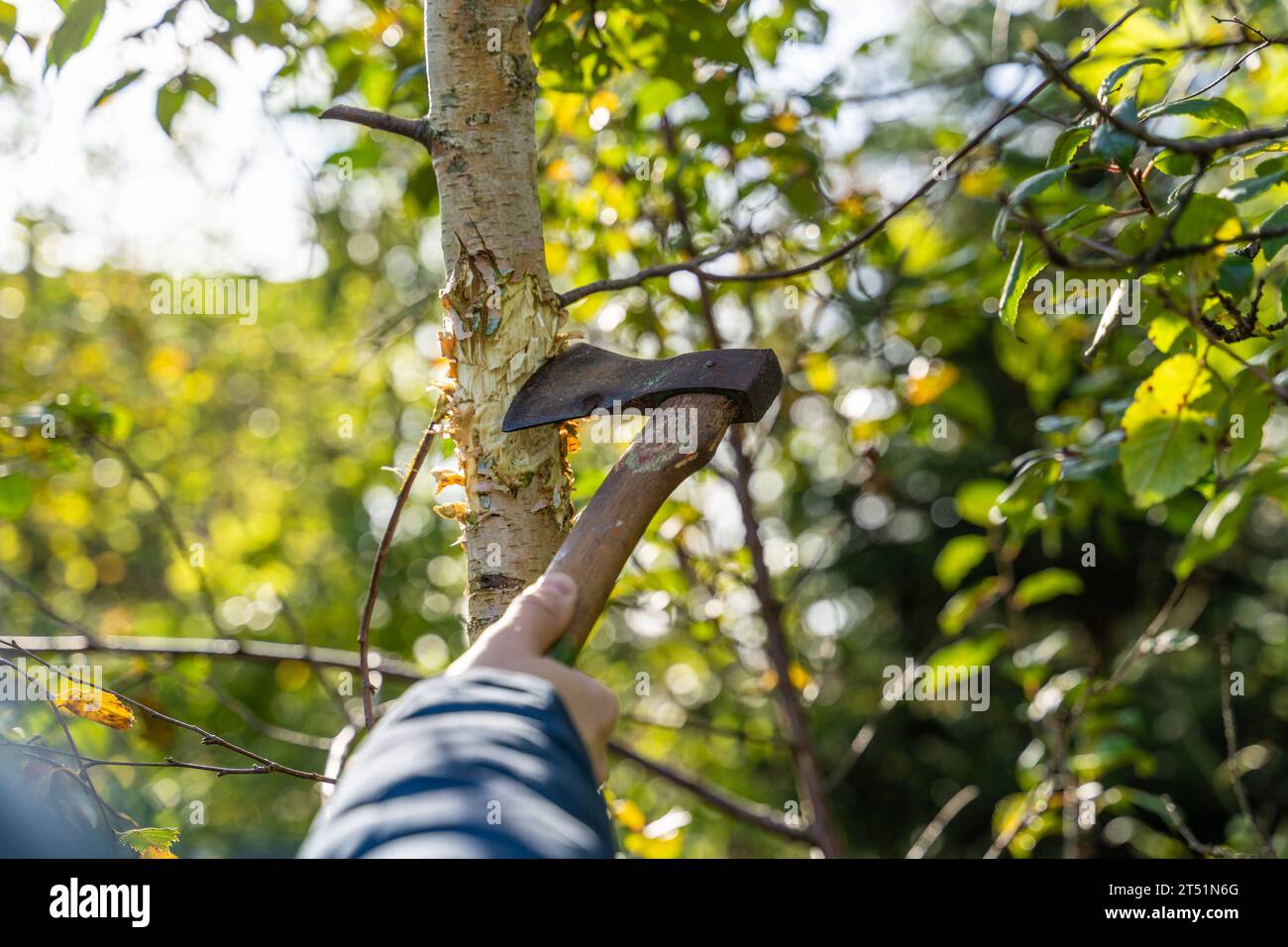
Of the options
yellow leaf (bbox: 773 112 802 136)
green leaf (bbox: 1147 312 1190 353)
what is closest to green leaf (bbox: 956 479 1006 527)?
yellow leaf (bbox: 773 112 802 136)

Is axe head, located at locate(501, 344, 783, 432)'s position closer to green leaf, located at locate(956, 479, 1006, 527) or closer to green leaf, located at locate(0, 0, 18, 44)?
green leaf, located at locate(0, 0, 18, 44)

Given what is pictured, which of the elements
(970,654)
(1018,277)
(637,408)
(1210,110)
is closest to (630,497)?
(637,408)

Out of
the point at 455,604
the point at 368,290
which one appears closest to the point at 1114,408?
the point at 455,604

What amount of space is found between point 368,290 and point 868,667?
16.8 feet

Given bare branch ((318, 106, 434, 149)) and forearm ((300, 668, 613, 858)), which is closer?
forearm ((300, 668, 613, 858))

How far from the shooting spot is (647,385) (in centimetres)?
119

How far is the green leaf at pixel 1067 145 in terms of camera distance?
124 cm

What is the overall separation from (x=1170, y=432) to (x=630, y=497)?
775 millimetres

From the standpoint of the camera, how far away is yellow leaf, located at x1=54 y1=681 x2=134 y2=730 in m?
1.32

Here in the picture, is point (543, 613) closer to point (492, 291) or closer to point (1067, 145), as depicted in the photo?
point (492, 291)

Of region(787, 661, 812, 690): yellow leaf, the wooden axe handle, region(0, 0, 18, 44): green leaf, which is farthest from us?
region(787, 661, 812, 690): yellow leaf

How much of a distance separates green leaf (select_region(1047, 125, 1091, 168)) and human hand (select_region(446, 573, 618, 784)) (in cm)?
89

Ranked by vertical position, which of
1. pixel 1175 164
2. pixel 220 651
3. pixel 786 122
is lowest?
pixel 220 651
